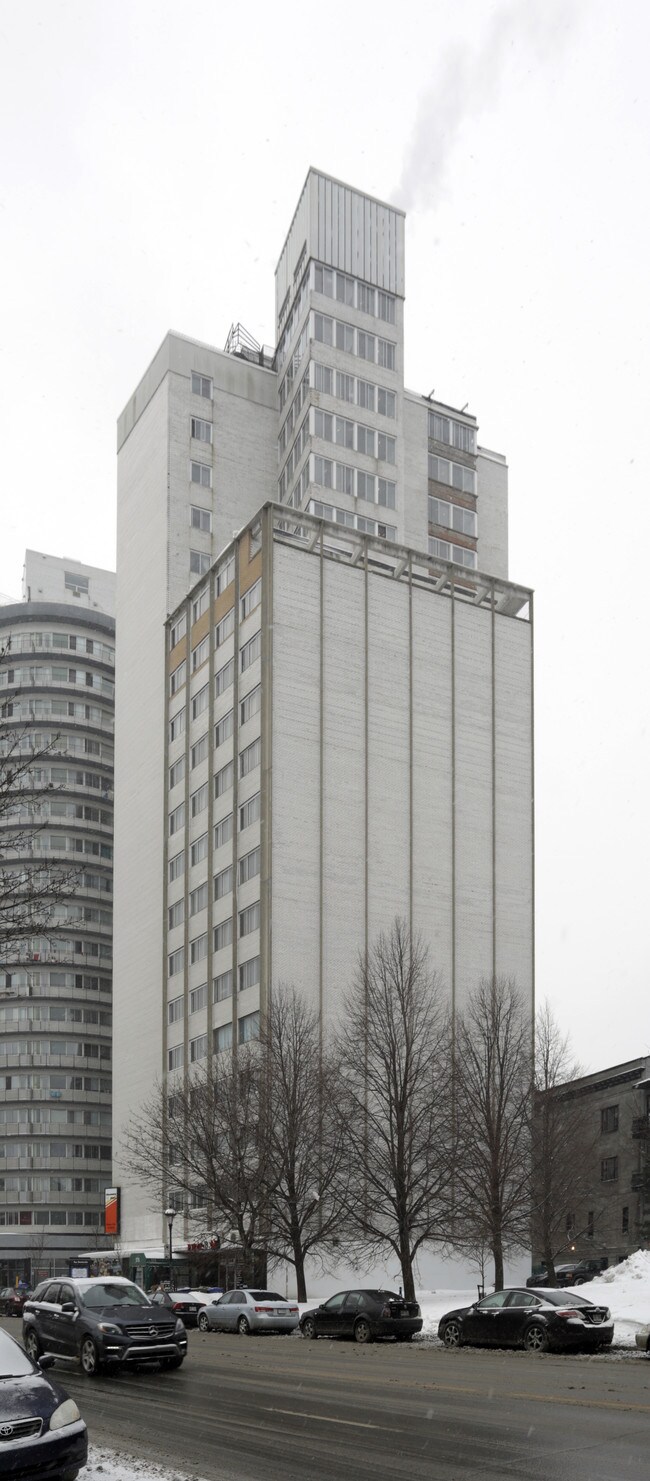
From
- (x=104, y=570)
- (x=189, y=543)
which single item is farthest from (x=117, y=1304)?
(x=104, y=570)

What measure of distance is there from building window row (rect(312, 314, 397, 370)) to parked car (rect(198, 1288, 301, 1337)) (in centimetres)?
6651

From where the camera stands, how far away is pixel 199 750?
85750 mm

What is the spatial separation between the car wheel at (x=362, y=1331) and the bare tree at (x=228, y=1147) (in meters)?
21.6

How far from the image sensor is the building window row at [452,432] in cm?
10175

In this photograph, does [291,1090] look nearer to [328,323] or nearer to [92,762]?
[328,323]

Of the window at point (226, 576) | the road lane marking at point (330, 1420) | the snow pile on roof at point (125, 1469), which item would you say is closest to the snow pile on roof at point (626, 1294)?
the road lane marking at point (330, 1420)

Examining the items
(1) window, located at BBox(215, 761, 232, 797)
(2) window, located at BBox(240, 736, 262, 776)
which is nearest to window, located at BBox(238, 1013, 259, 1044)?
(2) window, located at BBox(240, 736, 262, 776)

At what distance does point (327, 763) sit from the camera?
7675 cm

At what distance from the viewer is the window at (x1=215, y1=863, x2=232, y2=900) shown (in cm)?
7818

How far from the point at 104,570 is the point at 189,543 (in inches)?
1843

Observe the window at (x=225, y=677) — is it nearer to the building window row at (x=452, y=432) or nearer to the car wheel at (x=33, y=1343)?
the building window row at (x=452, y=432)

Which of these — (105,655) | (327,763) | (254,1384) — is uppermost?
(105,655)

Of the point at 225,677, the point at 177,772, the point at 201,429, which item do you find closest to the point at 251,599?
the point at 225,677

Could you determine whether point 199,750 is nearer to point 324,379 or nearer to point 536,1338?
point 324,379
